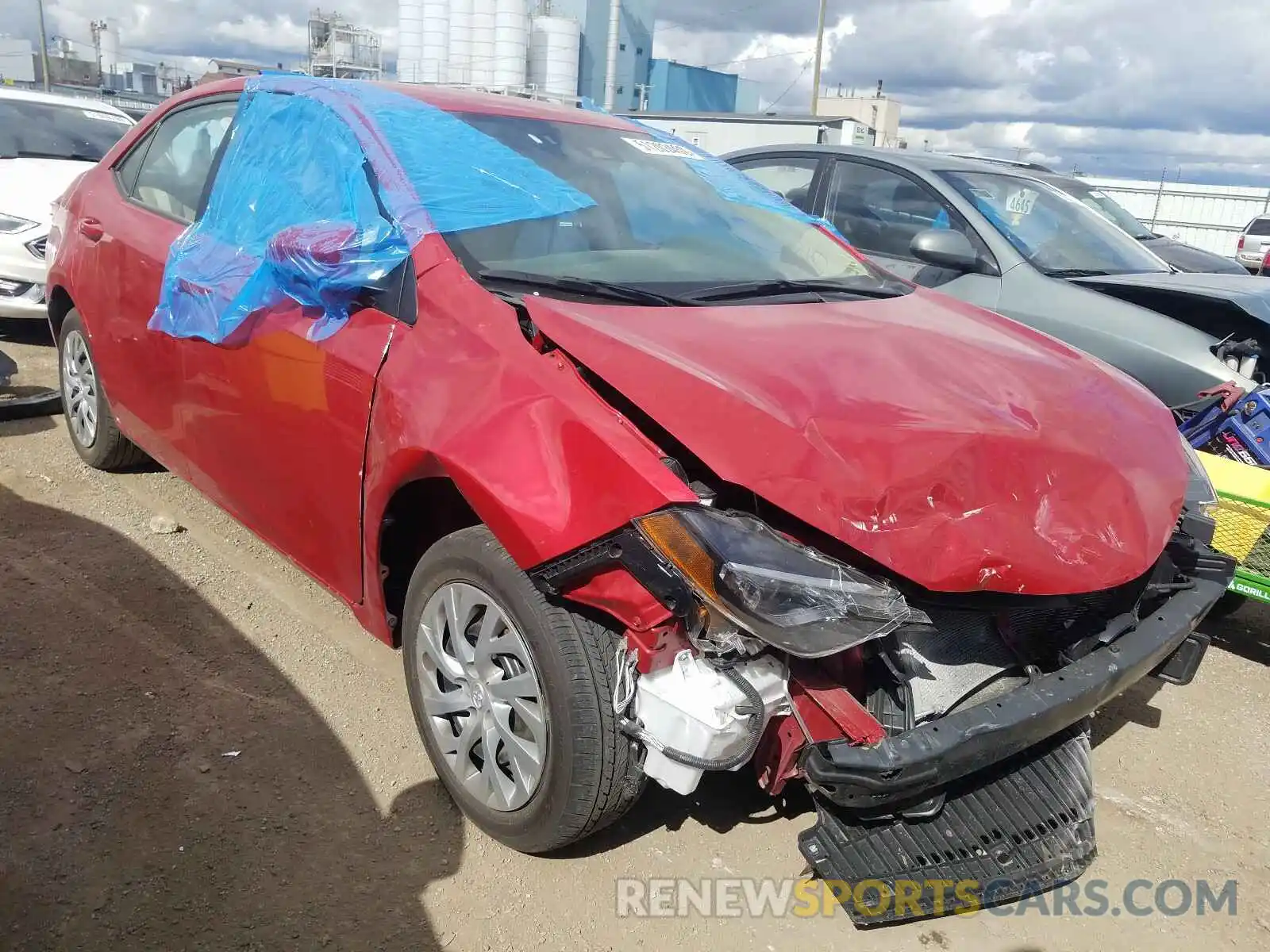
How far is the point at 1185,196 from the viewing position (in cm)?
2405

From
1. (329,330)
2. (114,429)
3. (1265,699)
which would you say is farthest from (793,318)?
(114,429)

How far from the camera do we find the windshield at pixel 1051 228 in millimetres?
5168

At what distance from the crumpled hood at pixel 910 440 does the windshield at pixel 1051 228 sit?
2946 mm

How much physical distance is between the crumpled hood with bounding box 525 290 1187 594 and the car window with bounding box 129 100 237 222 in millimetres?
1827

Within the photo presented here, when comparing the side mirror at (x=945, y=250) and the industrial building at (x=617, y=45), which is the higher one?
the industrial building at (x=617, y=45)

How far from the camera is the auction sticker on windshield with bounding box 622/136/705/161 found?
11.0 ft

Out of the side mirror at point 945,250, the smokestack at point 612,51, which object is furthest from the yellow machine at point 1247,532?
the smokestack at point 612,51

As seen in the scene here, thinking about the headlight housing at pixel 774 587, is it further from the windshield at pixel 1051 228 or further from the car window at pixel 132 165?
the windshield at pixel 1051 228

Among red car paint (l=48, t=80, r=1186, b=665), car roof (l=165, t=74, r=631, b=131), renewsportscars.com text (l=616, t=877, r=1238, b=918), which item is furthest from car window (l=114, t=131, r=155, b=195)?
renewsportscars.com text (l=616, t=877, r=1238, b=918)

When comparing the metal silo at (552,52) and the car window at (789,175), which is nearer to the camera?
the car window at (789,175)

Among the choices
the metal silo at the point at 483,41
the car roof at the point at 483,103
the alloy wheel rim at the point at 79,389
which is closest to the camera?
the car roof at the point at 483,103

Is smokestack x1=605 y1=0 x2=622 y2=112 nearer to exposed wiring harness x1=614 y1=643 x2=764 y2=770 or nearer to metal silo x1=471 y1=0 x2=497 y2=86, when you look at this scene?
metal silo x1=471 y1=0 x2=497 y2=86

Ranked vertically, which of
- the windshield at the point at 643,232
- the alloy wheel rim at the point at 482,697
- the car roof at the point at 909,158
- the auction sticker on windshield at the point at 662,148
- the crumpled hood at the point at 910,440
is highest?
the car roof at the point at 909,158

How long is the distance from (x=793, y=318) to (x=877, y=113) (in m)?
57.8
